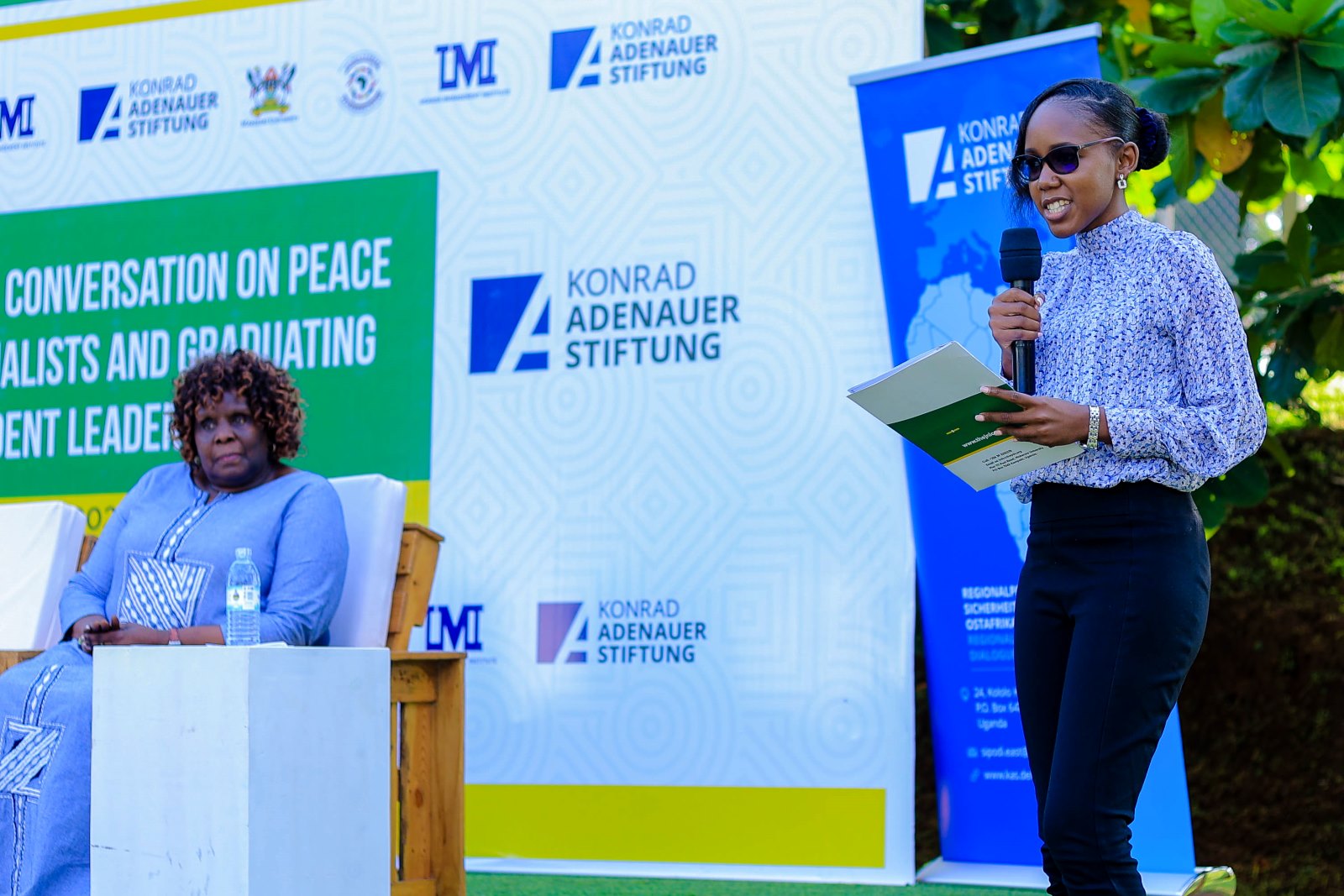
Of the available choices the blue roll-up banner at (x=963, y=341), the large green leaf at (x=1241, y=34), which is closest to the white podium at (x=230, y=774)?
the blue roll-up banner at (x=963, y=341)

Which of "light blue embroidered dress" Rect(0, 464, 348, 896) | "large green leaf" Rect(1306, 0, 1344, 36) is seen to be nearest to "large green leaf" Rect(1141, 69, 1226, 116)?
"large green leaf" Rect(1306, 0, 1344, 36)

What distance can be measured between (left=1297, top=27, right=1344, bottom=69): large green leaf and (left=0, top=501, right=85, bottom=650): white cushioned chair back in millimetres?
3299

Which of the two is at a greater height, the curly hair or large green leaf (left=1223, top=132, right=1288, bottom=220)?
large green leaf (left=1223, top=132, right=1288, bottom=220)

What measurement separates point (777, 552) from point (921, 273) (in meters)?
0.88

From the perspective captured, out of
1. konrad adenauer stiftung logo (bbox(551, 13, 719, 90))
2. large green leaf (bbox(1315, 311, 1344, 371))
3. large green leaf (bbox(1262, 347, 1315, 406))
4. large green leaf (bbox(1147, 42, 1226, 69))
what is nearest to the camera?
large green leaf (bbox(1147, 42, 1226, 69))

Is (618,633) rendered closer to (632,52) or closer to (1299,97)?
(632,52)

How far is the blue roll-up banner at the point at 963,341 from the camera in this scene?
383 cm

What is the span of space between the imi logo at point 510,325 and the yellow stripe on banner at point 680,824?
1.27 metres

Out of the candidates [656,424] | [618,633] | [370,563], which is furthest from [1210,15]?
[370,563]

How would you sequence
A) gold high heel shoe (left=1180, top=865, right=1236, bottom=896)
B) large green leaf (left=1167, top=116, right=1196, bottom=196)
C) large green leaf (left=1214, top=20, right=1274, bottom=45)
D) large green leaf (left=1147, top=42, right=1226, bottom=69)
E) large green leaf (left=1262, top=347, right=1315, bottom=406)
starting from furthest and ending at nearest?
large green leaf (left=1262, top=347, right=1315, bottom=406), large green leaf (left=1167, top=116, right=1196, bottom=196), large green leaf (left=1147, top=42, right=1226, bottom=69), large green leaf (left=1214, top=20, right=1274, bottom=45), gold high heel shoe (left=1180, top=865, right=1236, bottom=896)

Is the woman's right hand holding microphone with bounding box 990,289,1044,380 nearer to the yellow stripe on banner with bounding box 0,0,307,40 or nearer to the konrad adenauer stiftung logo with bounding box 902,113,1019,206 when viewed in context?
the konrad adenauer stiftung logo with bounding box 902,113,1019,206

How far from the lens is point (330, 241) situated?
4770 millimetres

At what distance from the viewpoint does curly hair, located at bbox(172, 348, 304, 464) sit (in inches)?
138

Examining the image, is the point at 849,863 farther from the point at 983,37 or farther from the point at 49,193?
the point at 49,193
